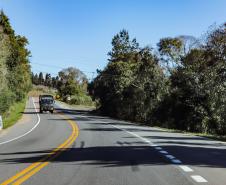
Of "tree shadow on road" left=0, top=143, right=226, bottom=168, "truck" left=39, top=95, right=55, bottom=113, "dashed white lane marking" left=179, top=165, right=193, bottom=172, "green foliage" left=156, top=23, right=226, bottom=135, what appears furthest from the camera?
"truck" left=39, top=95, right=55, bottom=113

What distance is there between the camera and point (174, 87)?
58500 millimetres

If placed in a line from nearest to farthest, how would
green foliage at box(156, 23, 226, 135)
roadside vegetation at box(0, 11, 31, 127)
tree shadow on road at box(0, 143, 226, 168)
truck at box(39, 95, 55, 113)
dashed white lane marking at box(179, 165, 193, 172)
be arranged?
dashed white lane marking at box(179, 165, 193, 172), tree shadow on road at box(0, 143, 226, 168), green foliage at box(156, 23, 226, 135), roadside vegetation at box(0, 11, 31, 127), truck at box(39, 95, 55, 113)

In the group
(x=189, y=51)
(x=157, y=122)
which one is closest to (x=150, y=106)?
(x=157, y=122)

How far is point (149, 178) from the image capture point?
1008 cm

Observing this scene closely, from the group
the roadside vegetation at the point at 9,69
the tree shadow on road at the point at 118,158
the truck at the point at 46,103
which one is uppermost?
the roadside vegetation at the point at 9,69

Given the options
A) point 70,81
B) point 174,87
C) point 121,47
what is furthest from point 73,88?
point 174,87

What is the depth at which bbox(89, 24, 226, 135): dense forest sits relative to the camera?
48.3 metres

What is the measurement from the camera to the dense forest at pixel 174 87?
159 ft

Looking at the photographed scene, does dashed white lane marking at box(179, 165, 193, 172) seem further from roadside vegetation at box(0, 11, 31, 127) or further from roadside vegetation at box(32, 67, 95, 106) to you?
roadside vegetation at box(32, 67, 95, 106)

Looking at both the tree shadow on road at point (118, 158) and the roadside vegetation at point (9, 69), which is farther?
the roadside vegetation at point (9, 69)

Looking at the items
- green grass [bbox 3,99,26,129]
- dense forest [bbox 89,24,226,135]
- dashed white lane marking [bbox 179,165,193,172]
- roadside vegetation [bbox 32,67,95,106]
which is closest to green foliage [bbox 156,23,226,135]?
dense forest [bbox 89,24,226,135]

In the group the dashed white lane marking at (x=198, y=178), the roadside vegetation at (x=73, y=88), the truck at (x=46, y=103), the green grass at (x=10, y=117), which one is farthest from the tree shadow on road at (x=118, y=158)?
the roadside vegetation at (x=73, y=88)

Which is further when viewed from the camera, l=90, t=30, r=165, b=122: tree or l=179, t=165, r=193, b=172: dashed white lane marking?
l=90, t=30, r=165, b=122: tree

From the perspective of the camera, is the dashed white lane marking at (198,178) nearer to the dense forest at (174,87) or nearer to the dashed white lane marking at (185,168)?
the dashed white lane marking at (185,168)
